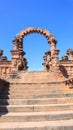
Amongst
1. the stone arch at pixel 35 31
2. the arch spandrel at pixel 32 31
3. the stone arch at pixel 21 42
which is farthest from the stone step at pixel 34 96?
the arch spandrel at pixel 32 31

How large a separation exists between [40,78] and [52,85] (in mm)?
2493

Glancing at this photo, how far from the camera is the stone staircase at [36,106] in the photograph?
727cm

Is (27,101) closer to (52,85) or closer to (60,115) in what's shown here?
(60,115)

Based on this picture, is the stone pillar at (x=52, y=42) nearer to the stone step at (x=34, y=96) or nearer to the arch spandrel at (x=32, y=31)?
the arch spandrel at (x=32, y=31)

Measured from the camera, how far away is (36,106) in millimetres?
9242

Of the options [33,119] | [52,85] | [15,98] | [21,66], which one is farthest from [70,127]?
[21,66]

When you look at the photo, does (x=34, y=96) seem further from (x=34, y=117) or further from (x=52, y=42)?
(x=52, y=42)

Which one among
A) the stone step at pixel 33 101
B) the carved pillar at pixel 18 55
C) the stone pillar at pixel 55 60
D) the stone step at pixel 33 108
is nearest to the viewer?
the stone step at pixel 33 108

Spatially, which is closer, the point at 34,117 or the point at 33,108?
the point at 34,117

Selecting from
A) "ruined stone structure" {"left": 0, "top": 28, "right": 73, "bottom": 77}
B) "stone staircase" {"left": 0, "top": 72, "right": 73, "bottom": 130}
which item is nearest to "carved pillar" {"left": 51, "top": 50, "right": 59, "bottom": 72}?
"ruined stone structure" {"left": 0, "top": 28, "right": 73, "bottom": 77}

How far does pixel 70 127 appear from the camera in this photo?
6832mm

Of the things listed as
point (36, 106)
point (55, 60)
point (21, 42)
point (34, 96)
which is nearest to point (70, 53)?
point (55, 60)

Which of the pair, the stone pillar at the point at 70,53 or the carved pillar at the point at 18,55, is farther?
the stone pillar at the point at 70,53

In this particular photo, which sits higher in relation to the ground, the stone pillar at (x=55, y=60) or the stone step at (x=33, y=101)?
the stone pillar at (x=55, y=60)
